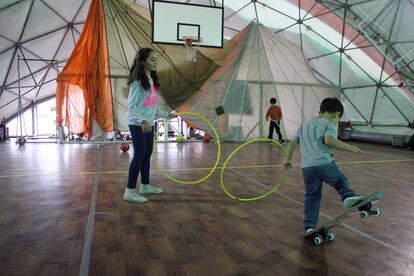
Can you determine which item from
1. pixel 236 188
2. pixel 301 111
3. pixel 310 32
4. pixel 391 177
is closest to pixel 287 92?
pixel 301 111

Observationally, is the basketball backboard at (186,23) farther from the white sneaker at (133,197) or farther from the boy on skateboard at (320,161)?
the boy on skateboard at (320,161)

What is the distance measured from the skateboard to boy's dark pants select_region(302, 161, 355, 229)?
8 centimetres

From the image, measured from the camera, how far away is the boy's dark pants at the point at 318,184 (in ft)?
8.32

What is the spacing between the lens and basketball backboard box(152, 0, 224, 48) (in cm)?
948

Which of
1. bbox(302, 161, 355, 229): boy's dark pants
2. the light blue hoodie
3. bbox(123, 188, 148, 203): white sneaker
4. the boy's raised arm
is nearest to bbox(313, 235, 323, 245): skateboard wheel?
bbox(302, 161, 355, 229): boy's dark pants

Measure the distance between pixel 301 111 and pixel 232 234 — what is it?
10072mm

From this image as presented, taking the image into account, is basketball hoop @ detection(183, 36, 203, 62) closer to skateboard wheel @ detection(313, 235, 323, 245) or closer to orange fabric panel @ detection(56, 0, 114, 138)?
orange fabric panel @ detection(56, 0, 114, 138)

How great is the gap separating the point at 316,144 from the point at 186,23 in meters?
8.13

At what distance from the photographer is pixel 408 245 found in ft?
8.36

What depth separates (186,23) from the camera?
9.88m

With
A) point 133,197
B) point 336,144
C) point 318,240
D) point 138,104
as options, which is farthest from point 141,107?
point 318,240

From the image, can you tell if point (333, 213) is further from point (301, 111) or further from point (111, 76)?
point (301, 111)

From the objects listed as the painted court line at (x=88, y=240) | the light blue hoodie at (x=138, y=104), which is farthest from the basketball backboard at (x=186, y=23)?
the painted court line at (x=88, y=240)

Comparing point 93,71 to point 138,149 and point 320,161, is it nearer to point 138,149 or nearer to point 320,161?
point 138,149
